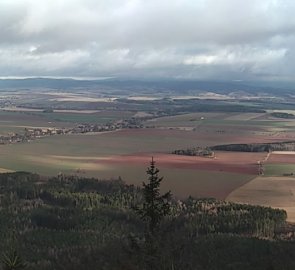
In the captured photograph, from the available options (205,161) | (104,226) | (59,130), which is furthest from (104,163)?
(59,130)

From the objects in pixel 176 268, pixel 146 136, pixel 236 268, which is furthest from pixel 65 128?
pixel 176 268

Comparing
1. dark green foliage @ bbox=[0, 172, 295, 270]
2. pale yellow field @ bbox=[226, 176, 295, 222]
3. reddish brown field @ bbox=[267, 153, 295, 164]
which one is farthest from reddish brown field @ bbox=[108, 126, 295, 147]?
dark green foliage @ bbox=[0, 172, 295, 270]

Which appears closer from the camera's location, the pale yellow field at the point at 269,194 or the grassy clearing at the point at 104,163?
the pale yellow field at the point at 269,194

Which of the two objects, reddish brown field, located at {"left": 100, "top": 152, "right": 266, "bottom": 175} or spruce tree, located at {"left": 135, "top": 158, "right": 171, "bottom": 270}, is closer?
spruce tree, located at {"left": 135, "top": 158, "right": 171, "bottom": 270}

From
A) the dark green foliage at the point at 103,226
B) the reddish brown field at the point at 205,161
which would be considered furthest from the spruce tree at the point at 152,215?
the reddish brown field at the point at 205,161

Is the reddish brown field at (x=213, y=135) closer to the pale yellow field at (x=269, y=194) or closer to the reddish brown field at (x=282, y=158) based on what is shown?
the reddish brown field at (x=282, y=158)

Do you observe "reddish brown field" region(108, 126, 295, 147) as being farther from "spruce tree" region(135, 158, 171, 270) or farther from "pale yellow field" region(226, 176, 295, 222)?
"spruce tree" region(135, 158, 171, 270)

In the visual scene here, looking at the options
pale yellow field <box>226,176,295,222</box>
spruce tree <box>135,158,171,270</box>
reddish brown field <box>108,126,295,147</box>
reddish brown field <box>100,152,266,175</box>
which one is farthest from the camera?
reddish brown field <box>108,126,295,147</box>

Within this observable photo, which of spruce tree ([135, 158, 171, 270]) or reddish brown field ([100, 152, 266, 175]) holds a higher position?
spruce tree ([135, 158, 171, 270])
